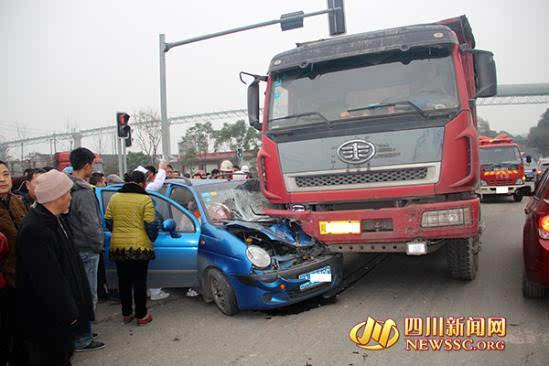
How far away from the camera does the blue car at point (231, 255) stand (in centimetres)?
475

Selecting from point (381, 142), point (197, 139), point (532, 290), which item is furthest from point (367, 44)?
point (197, 139)

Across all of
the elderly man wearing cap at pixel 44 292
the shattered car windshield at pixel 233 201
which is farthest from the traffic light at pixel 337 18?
the elderly man wearing cap at pixel 44 292

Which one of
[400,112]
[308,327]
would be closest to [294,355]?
[308,327]

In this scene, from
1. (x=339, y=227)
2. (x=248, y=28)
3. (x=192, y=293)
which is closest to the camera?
(x=339, y=227)

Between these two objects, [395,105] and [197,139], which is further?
[197,139]

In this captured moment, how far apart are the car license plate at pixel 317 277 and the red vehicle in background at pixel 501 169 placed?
11315 mm

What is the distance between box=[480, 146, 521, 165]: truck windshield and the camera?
1498 centimetres

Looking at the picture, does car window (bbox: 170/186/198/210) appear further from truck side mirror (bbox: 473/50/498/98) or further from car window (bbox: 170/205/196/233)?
truck side mirror (bbox: 473/50/498/98)

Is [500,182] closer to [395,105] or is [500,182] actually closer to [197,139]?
[395,105]

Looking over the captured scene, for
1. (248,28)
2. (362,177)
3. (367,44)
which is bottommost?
(362,177)

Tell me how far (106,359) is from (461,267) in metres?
4.24

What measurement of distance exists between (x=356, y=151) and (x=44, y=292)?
11.2 ft

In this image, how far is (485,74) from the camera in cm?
513

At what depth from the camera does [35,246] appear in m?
2.72
